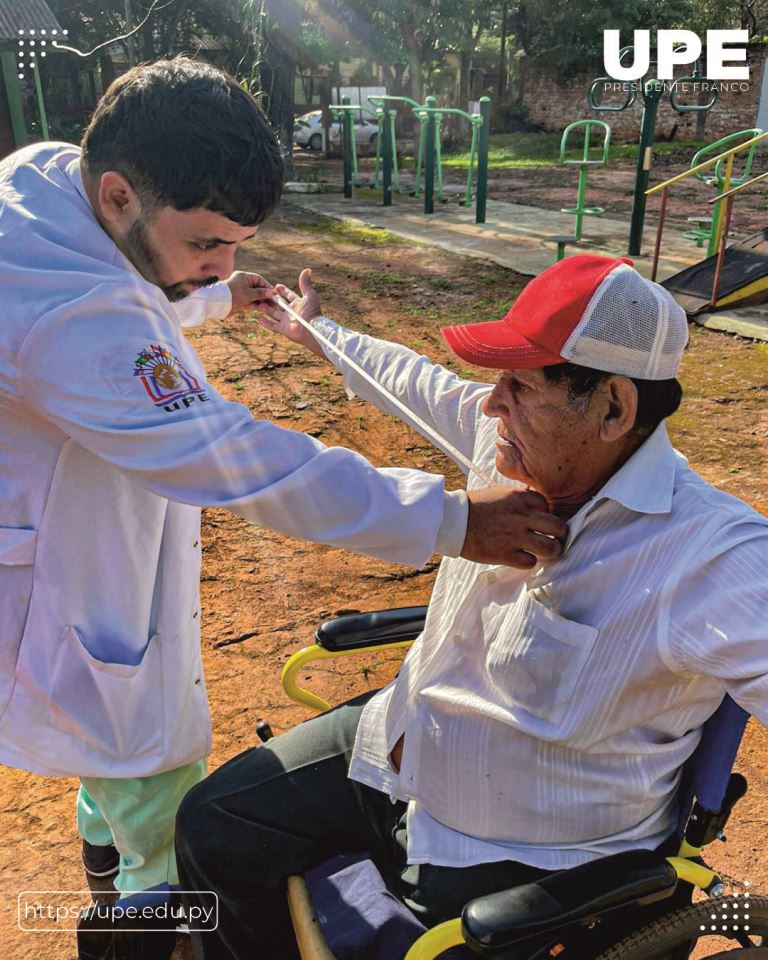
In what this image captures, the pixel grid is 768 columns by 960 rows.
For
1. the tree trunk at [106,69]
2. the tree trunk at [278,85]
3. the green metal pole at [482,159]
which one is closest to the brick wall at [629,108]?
the tree trunk at [278,85]

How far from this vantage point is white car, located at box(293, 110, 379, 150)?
26234 millimetres

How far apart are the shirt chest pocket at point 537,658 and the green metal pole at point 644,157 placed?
817cm

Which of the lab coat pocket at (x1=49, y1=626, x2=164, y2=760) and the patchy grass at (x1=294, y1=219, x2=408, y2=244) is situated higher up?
the lab coat pocket at (x1=49, y1=626, x2=164, y2=760)

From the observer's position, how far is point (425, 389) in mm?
2348

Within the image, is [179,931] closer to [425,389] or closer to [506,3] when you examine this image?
[425,389]

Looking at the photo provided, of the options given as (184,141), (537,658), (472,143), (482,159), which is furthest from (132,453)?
(472,143)

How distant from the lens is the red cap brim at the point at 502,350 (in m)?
1.65

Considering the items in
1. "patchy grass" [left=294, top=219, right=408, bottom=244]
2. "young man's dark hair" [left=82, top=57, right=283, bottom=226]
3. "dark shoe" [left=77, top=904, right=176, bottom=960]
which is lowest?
"patchy grass" [left=294, top=219, right=408, bottom=244]

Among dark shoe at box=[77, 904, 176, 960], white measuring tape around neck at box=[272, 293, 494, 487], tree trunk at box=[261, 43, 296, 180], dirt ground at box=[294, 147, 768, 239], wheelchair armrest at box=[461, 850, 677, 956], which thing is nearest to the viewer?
wheelchair armrest at box=[461, 850, 677, 956]

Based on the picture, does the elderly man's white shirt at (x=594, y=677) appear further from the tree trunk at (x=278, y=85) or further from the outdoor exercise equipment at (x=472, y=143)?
the tree trunk at (x=278, y=85)

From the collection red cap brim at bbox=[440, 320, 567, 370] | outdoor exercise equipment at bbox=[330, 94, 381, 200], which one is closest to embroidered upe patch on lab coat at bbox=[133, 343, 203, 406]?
red cap brim at bbox=[440, 320, 567, 370]

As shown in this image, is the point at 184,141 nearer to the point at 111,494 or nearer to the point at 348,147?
the point at 111,494

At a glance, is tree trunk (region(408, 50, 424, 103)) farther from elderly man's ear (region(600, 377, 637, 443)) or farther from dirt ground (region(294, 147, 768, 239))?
elderly man's ear (region(600, 377, 637, 443))

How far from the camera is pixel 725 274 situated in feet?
27.0
